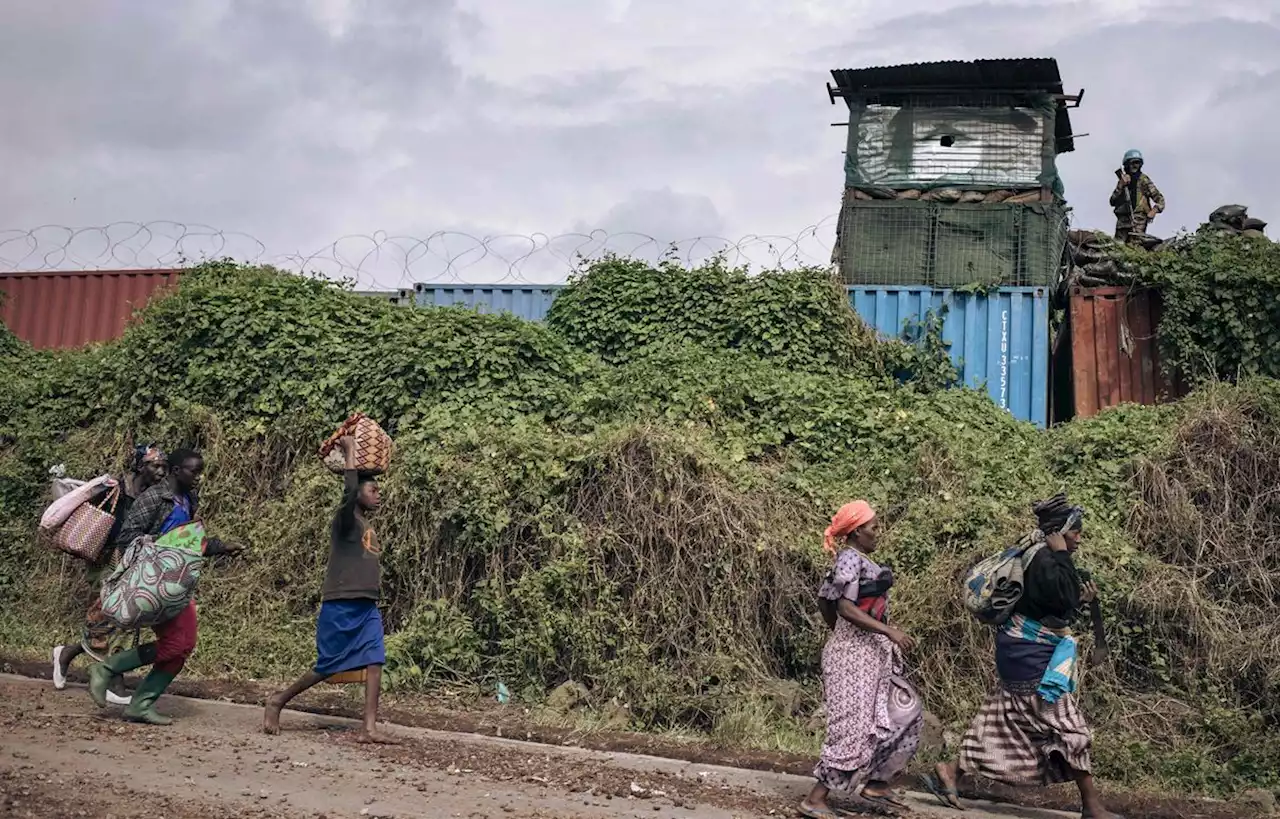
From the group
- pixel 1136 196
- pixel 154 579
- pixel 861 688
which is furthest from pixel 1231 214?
pixel 154 579

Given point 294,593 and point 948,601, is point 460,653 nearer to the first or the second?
point 294,593

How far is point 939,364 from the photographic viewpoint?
1302cm

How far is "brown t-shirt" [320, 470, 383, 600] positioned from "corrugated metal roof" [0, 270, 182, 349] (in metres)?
10.4

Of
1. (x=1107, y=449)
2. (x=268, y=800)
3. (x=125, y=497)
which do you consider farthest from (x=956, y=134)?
(x=268, y=800)

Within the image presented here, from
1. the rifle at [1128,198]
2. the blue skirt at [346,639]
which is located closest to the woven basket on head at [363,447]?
the blue skirt at [346,639]

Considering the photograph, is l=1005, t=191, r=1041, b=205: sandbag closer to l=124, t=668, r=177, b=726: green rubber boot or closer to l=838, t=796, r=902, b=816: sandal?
l=838, t=796, r=902, b=816: sandal

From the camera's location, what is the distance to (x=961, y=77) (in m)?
15.3

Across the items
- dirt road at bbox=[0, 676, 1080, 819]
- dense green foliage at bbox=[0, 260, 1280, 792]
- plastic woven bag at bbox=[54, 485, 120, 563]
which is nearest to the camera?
dirt road at bbox=[0, 676, 1080, 819]

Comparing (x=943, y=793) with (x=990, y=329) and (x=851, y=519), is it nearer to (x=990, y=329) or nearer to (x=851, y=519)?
(x=851, y=519)

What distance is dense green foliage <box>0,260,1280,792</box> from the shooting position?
7.84 metres

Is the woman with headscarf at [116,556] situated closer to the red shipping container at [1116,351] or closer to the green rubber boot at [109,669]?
the green rubber boot at [109,669]

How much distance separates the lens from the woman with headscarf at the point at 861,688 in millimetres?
5703

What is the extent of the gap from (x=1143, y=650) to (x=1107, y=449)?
224cm

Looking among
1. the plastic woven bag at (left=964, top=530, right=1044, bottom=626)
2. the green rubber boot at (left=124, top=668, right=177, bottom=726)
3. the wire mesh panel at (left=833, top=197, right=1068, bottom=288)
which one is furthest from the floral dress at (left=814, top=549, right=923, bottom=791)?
the wire mesh panel at (left=833, top=197, right=1068, bottom=288)
